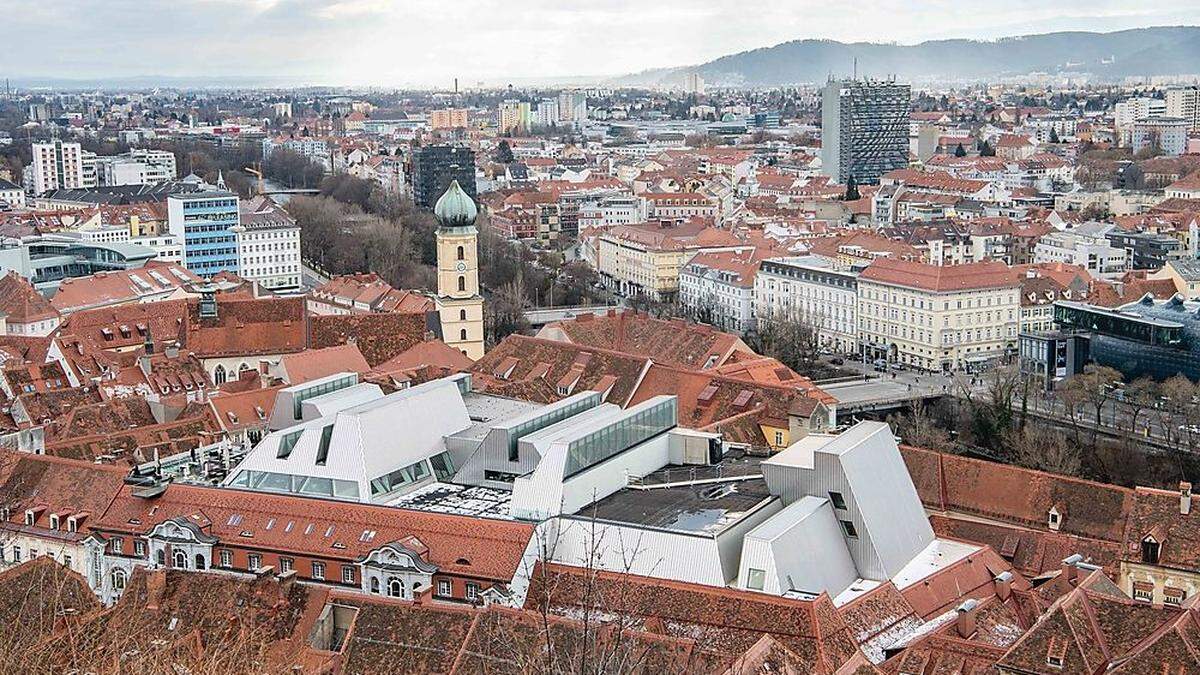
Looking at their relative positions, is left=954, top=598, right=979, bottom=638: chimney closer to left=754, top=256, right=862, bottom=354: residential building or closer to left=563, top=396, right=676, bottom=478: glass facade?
left=563, top=396, right=676, bottom=478: glass facade

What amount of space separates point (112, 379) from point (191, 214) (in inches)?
2203

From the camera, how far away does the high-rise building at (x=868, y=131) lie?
6983 inches

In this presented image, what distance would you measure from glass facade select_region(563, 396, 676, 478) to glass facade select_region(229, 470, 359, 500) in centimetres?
593

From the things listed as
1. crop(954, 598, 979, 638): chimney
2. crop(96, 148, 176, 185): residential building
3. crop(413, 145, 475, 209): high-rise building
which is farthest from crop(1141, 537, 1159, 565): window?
crop(96, 148, 176, 185): residential building

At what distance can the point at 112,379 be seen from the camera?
58.4 m

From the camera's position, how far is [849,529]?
128 feet

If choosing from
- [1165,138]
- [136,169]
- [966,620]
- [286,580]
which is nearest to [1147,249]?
[966,620]

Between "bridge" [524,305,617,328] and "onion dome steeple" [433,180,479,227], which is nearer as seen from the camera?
"onion dome steeple" [433,180,479,227]

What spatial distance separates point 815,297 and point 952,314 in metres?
11.1

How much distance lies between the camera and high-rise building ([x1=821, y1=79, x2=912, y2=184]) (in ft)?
582

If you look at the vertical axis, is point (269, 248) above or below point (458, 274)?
below

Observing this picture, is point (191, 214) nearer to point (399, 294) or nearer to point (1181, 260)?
point (399, 294)

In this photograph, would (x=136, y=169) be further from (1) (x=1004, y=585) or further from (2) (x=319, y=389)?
(1) (x=1004, y=585)

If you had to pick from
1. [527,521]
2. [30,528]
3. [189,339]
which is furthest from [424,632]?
[189,339]
